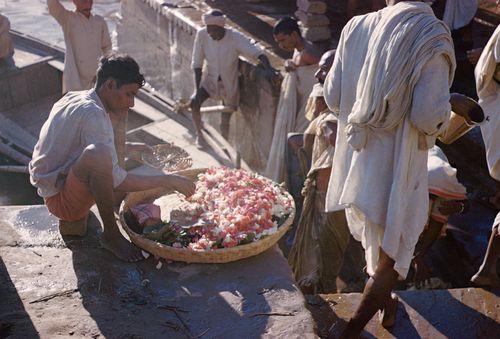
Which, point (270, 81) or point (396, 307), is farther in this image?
point (270, 81)

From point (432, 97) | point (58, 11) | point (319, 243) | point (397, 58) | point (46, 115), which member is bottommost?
point (46, 115)

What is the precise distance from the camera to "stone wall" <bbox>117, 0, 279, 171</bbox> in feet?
24.7

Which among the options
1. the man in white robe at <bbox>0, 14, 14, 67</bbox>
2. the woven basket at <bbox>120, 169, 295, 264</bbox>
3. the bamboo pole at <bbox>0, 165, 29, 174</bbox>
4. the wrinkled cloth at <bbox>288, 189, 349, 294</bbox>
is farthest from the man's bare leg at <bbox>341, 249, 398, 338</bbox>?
the man in white robe at <bbox>0, 14, 14, 67</bbox>

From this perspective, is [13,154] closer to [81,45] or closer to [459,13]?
[81,45]

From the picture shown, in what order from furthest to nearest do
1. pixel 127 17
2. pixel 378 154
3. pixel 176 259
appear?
pixel 127 17, pixel 176 259, pixel 378 154

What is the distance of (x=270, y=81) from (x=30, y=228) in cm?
368

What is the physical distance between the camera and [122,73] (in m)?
3.79

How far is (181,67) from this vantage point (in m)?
10.6

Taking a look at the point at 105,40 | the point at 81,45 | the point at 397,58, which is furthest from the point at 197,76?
the point at 397,58

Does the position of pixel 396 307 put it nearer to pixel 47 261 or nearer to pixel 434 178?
pixel 434 178

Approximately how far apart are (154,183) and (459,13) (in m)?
5.15

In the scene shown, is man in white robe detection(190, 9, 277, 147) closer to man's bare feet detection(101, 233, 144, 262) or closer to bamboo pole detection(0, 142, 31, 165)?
bamboo pole detection(0, 142, 31, 165)

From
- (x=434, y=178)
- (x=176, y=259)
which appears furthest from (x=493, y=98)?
(x=176, y=259)

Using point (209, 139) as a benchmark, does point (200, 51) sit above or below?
above
